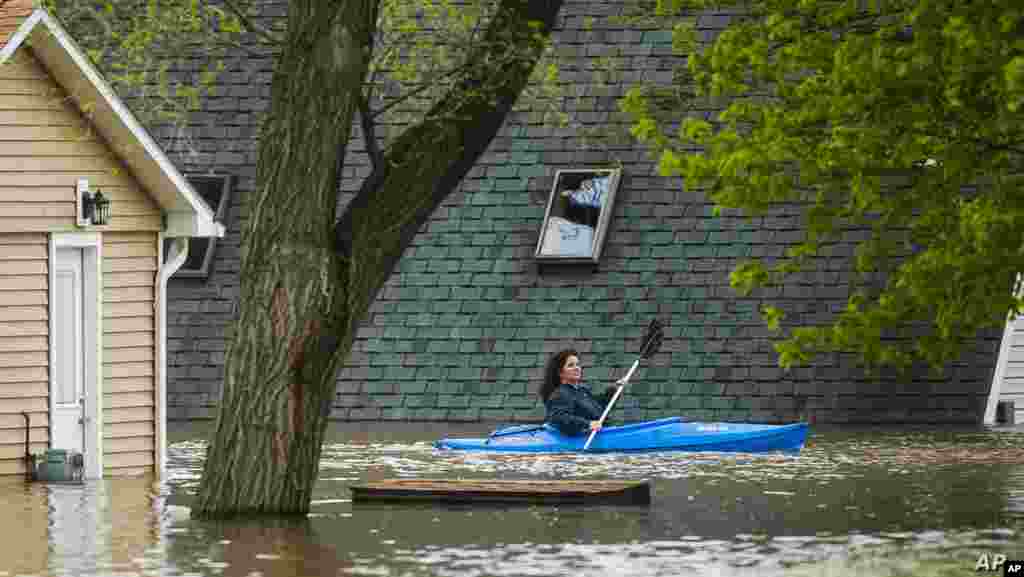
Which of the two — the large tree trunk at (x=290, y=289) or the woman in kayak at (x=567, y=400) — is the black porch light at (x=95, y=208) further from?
the woman in kayak at (x=567, y=400)

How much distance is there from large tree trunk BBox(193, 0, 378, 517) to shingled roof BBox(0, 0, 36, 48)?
476 cm

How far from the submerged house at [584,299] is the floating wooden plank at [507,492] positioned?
13.1m

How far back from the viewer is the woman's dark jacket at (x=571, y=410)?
31.3m

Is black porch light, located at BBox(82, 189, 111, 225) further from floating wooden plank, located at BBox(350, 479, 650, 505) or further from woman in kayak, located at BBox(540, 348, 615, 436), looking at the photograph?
woman in kayak, located at BBox(540, 348, 615, 436)

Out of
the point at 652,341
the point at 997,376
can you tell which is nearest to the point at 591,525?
the point at 652,341

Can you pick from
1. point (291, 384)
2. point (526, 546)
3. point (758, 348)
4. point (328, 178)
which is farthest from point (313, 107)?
point (758, 348)

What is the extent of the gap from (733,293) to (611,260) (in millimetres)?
1963

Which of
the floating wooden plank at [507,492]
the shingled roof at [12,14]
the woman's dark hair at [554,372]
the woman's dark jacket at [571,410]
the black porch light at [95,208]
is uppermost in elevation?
the shingled roof at [12,14]

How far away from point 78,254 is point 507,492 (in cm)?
669

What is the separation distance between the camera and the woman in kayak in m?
31.2

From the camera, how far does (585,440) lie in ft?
103

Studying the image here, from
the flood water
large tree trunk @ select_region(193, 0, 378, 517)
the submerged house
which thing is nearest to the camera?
the flood water

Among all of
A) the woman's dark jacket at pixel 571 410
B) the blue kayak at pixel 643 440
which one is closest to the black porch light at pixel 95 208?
the blue kayak at pixel 643 440

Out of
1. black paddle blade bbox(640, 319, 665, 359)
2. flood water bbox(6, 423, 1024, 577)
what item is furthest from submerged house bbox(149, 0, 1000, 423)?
flood water bbox(6, 423, 1024, 577)
